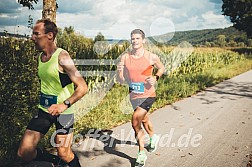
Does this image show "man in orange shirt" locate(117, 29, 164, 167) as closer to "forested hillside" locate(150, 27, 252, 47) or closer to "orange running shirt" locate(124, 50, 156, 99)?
"orange running shirt" locate(124, 50, 156, 99)

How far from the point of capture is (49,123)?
330 cm

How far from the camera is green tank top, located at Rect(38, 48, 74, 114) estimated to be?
313cm

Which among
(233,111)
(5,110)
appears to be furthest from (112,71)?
(5,110)

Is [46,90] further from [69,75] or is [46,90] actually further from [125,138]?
[125,138]

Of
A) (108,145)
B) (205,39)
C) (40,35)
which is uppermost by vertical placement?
(205,39)

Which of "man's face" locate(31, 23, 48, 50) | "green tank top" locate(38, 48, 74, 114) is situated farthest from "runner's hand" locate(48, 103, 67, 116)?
"man's face" locate(31, 23, 48, 50)

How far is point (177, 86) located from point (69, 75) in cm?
913

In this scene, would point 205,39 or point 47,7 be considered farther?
point 205,39

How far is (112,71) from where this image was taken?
12680 millimetres

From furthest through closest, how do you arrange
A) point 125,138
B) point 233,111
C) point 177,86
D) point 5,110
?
point 177,86 < point 233,111 < point 125,138 < point 5,110

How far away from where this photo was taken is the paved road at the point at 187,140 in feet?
15.4

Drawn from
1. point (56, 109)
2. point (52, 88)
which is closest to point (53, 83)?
point (52, 88)

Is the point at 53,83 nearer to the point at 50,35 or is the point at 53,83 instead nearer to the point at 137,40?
the point at 50,35

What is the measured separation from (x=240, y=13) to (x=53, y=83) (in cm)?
4831
